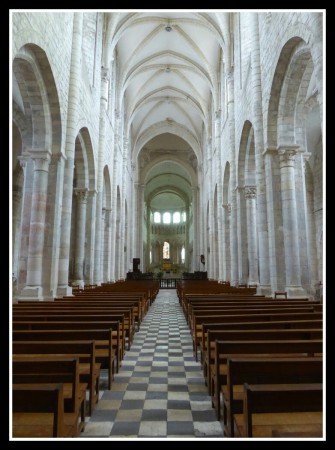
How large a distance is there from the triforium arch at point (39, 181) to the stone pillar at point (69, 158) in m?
0.67

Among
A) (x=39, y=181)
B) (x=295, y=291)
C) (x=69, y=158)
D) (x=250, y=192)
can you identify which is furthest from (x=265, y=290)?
(x=39, y=181)

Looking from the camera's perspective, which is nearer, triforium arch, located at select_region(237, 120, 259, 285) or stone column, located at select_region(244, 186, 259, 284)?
stone column, located at select_region(244, 186, 259, 284)

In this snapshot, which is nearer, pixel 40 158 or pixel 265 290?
pixel 40 158

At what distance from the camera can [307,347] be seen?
2992 mm

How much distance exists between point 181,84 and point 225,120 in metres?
9.85

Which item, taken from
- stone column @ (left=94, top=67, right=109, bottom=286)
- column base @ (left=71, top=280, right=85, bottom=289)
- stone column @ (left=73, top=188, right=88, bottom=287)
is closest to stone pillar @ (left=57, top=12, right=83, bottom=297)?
column base @ (left=71, top=280, right=85, bottom=289)

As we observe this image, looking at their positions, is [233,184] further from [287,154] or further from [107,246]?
[107,246]

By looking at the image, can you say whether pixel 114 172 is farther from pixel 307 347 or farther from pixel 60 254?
pixel 307 347

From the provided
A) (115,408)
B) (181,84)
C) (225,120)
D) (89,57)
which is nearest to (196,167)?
(181,84)

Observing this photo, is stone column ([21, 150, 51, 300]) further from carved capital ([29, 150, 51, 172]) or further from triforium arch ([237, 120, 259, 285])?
triforium arch ([237, 120, 259, 285])

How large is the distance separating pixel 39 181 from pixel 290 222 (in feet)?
25.6

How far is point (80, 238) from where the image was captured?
15109 mm

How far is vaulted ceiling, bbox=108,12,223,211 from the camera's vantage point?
20.0 meters

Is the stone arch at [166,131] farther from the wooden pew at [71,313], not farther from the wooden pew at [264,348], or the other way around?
the wooden pew at [264,348]
